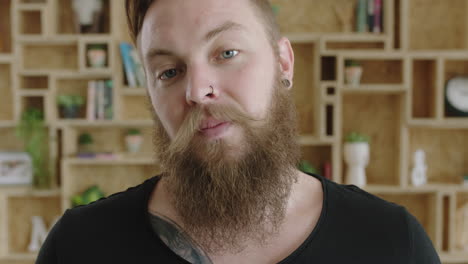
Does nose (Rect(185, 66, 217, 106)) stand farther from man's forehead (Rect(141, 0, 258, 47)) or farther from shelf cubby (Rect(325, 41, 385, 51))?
shelf cubby (Rect(325, 41, 385, 51))

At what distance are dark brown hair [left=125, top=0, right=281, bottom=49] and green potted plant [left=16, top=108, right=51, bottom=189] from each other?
2.11 m

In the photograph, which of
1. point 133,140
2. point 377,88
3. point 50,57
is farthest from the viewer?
point 50,57

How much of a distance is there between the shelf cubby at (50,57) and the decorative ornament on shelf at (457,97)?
2.41 metres

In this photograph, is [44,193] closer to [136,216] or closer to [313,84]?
[313,84]

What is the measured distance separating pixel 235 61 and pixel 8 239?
282 centimetres

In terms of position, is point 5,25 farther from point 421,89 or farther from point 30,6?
point 421,89

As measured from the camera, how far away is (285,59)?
1018 millimetres

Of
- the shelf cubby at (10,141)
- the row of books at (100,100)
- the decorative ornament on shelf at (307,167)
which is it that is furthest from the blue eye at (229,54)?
the shelf cubby at (10,141)

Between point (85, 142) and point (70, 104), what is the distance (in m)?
0.26

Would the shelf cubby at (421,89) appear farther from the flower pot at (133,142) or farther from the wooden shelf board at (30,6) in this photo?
the wooden shelf board at (30,6)

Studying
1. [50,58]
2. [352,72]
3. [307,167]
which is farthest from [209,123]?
[50,58]

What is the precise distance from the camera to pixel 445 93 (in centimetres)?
285

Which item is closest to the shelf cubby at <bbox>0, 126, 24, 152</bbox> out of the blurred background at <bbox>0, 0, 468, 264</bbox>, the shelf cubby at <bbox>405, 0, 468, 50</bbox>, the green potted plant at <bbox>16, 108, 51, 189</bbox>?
the blurred background at <bbox>0, 0, 468, 264</bbox>

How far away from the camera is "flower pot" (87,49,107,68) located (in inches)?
112
